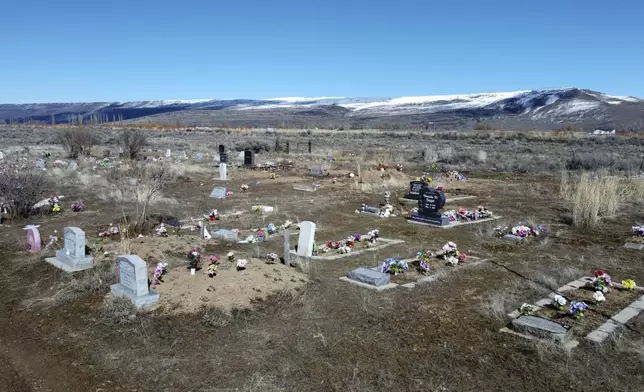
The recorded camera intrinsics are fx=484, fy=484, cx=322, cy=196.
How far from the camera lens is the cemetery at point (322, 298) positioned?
5270mm

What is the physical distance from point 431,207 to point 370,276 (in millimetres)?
5643

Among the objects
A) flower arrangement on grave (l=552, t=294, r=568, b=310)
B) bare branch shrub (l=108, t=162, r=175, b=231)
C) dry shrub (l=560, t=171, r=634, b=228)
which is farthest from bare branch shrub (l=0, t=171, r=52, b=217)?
dry shrub (l=560, t=171, r=634, b=228)

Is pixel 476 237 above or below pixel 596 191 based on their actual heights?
below

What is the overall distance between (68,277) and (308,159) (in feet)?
77.2

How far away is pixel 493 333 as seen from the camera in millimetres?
6168

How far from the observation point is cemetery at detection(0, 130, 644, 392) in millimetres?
5270

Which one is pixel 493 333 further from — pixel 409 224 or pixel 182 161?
pixel 182 161

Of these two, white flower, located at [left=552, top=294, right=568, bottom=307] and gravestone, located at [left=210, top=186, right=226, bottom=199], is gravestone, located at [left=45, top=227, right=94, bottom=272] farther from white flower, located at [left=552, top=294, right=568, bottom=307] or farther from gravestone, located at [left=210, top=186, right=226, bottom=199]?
gravestone, located at [left=210, top=186, right=226, bottom=199]

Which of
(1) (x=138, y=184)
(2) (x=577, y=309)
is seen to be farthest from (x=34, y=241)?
(2) (x=577, y=309)

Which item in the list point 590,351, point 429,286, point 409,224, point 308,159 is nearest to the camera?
point 590,351

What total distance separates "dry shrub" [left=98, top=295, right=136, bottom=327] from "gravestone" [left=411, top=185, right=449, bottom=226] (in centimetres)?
843

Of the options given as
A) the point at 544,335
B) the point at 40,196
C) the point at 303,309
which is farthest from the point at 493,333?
the point at 40,196

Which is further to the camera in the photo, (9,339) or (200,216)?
(200,216)

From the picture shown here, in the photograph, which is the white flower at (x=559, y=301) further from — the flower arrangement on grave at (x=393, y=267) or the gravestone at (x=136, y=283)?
the gravestone at (x=136, y=283)
